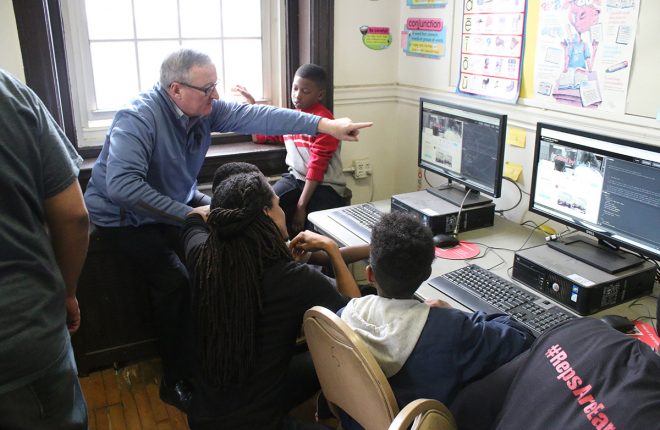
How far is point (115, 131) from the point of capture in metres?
1.97

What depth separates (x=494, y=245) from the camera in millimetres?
2057

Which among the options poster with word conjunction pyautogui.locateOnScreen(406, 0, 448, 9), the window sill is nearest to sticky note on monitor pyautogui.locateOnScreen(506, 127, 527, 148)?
poster with word conjunction pyautogui.locateOnScreen(406, 0, 448, 9)

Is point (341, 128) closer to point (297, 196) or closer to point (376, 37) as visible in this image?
point (297, 196)

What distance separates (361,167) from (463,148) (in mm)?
1049

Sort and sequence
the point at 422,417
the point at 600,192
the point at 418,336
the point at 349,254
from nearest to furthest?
the point at 422,417
the point at 418,336
the point at 600,192
the point at 349,254

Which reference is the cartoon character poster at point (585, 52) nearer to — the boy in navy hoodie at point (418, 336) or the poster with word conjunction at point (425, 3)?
the poster with word conjunction at point (425, 3)

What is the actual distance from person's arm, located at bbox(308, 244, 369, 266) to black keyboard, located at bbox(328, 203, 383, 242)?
10 centimetres

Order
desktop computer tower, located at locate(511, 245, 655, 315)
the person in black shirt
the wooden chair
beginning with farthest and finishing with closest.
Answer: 1. desktop computer tower, located at locate(511, 245, 655, 315)
2. the wooden chair
3. the person in black shirt

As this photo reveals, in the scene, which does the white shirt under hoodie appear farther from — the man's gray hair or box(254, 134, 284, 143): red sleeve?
box(254, 134, 284, 143): red sleeve

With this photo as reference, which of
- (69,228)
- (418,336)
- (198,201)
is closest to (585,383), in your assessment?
(418,336)

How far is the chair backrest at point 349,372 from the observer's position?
1.16 meters

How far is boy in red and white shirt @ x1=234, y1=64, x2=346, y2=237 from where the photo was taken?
2.68m

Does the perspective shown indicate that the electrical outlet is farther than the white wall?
Yes

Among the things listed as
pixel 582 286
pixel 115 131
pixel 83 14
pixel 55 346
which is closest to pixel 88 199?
pixel 115 131
